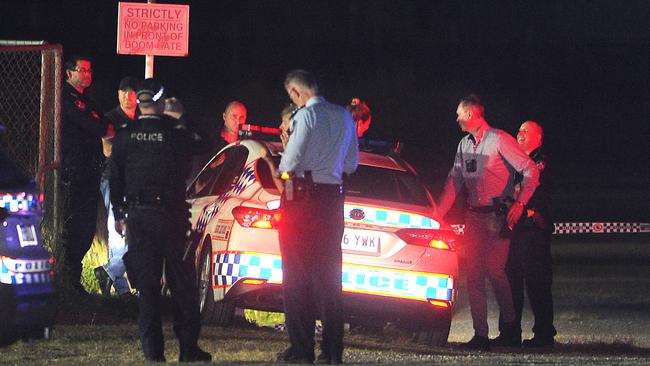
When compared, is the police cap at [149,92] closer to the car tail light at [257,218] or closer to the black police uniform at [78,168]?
the car tail light at [257,218]

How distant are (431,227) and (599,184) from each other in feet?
70.9

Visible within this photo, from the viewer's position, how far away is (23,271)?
8.03 meters

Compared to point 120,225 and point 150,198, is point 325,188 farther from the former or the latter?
point 120,225

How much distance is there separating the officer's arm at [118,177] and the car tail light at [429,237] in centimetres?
222

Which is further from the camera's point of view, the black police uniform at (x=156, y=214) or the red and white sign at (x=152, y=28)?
the red and white sign at (x=152, y=28)

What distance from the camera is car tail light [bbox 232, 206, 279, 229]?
1048 centimetres

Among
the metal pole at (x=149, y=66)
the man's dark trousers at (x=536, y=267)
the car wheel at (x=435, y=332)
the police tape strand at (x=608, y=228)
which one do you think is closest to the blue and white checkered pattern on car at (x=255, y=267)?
the car wheel at (x=435, y=332)

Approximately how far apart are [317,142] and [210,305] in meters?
2.28

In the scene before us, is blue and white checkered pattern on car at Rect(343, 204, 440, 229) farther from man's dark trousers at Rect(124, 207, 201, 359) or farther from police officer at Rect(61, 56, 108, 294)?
police officer at Rect(61, 56, 108, 294)

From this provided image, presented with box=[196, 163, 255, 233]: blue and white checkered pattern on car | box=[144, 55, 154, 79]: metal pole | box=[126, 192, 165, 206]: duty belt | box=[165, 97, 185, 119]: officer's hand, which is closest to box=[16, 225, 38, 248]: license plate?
box=[126, 192, 165, 206]: duty belt

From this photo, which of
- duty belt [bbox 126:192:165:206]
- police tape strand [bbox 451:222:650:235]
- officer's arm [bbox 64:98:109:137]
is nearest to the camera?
duty belt [bbox 126:192:165:206]

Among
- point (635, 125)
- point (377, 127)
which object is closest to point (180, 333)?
point (377, 127)

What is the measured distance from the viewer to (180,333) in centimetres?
918

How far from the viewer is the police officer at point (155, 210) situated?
29.7 ft
